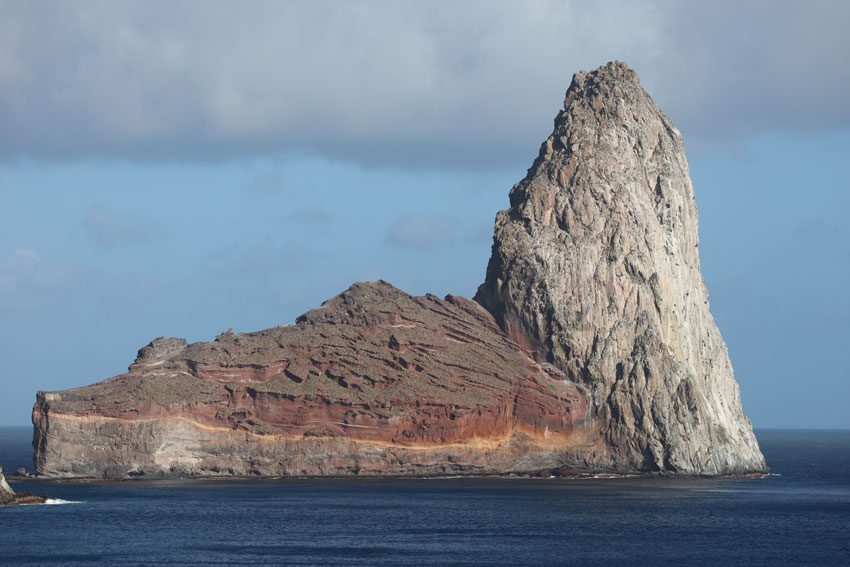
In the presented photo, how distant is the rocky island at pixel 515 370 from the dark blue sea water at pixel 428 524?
159 inches

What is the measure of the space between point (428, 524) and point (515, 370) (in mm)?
43237

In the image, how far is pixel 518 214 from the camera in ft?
513

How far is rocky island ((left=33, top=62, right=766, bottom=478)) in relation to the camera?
440ft

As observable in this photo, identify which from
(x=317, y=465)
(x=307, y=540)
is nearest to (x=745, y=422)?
(x=317, y=465)

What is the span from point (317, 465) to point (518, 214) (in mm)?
36187

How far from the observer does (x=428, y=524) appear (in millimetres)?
103562

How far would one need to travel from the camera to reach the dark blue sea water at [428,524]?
89062 millimetres

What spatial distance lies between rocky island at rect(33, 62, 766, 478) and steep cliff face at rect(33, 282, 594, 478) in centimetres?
18

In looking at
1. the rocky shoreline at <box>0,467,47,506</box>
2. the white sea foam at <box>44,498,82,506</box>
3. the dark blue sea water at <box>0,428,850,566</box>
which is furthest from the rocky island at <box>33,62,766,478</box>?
the rocky shoreline at <box>0,467,47,506</box>

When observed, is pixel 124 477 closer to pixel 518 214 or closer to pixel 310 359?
pixel 310 359

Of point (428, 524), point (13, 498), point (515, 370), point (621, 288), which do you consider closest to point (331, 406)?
point (515, 370)

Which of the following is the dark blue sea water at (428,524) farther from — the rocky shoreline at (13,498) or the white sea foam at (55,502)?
the rocky shoreline at (13,498)

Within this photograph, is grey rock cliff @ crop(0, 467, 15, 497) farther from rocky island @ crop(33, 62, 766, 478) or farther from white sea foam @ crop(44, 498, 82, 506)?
rocky island @ crop(33, 62, 766, 478)

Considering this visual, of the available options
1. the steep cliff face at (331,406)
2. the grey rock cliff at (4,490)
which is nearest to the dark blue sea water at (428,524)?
the grey rock cliff at (4,490)
